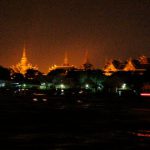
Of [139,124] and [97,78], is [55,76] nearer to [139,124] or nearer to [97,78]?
[97,78]

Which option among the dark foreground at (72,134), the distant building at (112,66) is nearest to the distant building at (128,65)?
the distant building at (112,66)

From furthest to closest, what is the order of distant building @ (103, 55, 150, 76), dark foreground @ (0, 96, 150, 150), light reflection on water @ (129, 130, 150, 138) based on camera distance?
distant building @ (103, 55, 150, 76)
light reflection on water @ (129, 130, 150, 138)
dark foreground @ (0, 96, 150, 150)

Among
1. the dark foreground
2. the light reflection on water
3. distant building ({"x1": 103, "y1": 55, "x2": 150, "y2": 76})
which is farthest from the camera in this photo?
distant building ({"x1": 103, "y1": 55, "x2": 150, "y2": 76})

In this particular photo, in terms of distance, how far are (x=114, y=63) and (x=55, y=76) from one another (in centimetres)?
2118

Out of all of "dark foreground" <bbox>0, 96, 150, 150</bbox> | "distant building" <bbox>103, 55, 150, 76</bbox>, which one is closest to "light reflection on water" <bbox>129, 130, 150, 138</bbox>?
"dark foreground" <bbox>0, 96, 150, 150</bbox>

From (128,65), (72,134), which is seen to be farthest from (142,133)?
(128,65)

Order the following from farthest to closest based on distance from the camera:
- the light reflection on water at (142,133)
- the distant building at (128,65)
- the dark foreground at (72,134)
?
the distant building at (128,65) < the light reflection on water at (142,133) < the dark foreground at (72,134)

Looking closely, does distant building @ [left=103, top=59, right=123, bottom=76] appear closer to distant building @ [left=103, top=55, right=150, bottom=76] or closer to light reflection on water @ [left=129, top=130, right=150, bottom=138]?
distant building @ [left=103, top=55, right=150, bottom=76]

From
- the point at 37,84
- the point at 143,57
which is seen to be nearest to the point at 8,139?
the point at 37,84

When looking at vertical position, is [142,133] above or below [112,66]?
below

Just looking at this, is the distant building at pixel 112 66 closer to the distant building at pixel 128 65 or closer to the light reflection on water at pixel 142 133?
the distant building at pixel 128 65

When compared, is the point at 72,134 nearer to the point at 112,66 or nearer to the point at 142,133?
the point at 142,133

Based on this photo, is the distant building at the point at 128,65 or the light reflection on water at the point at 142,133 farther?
the distant building at the point at 128,65

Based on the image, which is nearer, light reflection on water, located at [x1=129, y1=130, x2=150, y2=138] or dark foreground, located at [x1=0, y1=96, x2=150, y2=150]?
dark foreground, located at [x1=0, y1=96, x2=150, y2=150]
